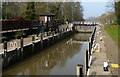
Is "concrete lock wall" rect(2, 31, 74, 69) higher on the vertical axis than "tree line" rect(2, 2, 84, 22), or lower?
lower

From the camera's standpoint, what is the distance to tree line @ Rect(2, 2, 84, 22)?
45938mm

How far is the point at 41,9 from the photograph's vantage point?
182ft

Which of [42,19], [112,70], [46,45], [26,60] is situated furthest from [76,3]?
[112,70]

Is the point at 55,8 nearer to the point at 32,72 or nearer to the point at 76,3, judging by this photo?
the point at 76,3

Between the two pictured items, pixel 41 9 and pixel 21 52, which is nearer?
pixel 21 52

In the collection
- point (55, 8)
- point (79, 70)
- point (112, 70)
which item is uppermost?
point (55, 8)

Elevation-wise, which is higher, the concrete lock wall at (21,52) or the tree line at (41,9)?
the tree line at (41,9)

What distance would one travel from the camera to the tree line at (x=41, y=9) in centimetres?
4594

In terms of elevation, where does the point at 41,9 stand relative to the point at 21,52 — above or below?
above

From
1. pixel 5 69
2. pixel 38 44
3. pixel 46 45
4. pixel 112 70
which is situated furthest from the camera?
pixel 46 45

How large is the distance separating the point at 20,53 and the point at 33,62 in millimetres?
1617

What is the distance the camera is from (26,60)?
812 inches

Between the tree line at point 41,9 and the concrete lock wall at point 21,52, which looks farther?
the tree line at point 41,9

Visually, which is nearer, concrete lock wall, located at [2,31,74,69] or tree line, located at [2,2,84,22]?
concrete lock wall, located at [2,31,74,69]
